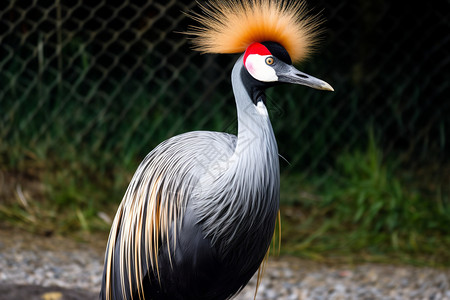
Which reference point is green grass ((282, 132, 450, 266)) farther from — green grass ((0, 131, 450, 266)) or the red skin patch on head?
the red skin patch on head

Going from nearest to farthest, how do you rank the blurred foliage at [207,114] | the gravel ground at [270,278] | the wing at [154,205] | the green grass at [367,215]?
1. the wing at [154,205]
2. the gravel ground at [270,278]
3. the green grass at [367,215]
4. the blurred foliage at [207,114]

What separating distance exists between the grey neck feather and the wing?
7 centimetres

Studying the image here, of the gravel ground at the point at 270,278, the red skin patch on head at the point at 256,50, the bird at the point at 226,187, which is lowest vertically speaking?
the gravel ground at the point at 270,278

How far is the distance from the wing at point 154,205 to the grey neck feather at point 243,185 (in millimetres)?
67

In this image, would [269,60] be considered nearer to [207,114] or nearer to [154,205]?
[154,205]

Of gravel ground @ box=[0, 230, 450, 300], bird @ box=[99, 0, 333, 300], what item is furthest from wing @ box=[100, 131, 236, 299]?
gravel ground @ box=[0, 230, 450, 300]

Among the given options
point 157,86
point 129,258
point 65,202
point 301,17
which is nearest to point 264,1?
point 301,17

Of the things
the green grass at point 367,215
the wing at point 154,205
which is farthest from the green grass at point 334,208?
the wing at point 154,205

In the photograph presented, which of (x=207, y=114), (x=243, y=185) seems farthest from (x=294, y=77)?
(x=207, y=114)

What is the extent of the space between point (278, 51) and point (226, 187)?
0.40m

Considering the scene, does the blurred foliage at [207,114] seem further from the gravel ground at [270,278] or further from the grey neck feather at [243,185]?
the grey neck feather at [243,185]

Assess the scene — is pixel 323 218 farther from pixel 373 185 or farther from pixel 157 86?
pixel 157 86

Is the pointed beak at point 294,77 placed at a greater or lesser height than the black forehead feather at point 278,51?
lesser

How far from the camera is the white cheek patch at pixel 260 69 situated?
169 cm
